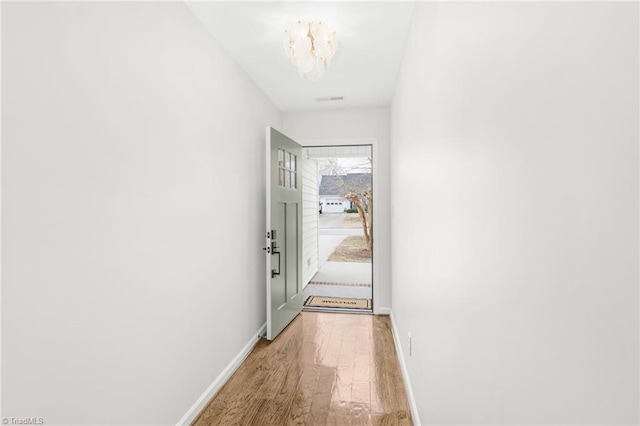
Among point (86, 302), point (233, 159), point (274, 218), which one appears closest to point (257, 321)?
point (274, 218)

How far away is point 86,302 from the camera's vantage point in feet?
4.05

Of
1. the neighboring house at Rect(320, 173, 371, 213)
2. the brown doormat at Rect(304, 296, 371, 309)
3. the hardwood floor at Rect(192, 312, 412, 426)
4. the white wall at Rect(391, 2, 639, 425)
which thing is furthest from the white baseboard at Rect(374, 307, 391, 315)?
the neighboring house at Rect(320, 173, 371, 213)

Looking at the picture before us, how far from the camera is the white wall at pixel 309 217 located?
5094mm

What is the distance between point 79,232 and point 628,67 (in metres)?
1.55

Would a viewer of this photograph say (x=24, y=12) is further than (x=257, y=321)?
No

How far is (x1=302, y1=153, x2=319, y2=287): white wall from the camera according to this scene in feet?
16.7

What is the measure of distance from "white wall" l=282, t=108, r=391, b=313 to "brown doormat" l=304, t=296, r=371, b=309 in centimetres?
38

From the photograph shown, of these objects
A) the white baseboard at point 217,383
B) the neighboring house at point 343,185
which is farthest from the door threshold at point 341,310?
the neighboring house at point 343,185

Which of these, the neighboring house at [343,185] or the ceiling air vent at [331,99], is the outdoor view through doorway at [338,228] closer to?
the neighboring house at [343,185]

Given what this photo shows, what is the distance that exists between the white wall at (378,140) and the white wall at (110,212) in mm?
1761

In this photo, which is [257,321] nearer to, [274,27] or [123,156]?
[123,156]

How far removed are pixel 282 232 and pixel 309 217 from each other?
2155mm

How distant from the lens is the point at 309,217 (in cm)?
545

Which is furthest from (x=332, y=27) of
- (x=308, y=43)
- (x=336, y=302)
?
(x=336, y=302)
